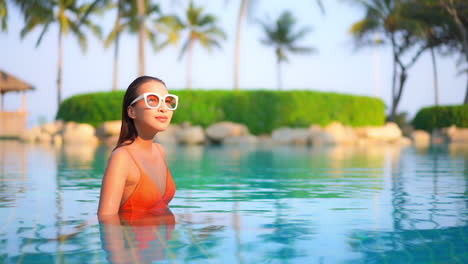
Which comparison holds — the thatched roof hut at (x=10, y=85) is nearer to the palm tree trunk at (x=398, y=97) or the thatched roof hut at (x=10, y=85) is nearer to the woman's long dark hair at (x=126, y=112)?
the palm tree trunk at (x=398, y=97)

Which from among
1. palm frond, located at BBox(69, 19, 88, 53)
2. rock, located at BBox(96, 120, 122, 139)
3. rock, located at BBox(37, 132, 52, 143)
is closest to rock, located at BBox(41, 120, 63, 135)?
rock, located at BBox(37, 132, 52, 143)

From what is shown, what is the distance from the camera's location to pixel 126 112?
4.59 m

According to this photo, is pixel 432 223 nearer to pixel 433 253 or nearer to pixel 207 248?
pixel 433 253

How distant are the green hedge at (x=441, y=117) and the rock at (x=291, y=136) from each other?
12.7 meters

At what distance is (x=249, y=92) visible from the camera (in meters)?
36.0

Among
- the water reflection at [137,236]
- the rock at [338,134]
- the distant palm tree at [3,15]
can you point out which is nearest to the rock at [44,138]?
the distant palm tree at [3,15]

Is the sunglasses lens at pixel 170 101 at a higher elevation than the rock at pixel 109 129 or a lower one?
higher

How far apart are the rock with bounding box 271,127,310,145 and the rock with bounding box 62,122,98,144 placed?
33.5ft

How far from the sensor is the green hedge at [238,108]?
114 ft

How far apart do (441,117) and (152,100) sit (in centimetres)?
4142

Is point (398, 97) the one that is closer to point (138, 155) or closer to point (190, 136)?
point (190, 136)

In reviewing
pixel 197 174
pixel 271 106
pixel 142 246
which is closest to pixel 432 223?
pixel 142 246

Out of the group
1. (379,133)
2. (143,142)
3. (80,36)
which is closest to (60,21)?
(80,36)

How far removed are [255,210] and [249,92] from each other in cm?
3000
